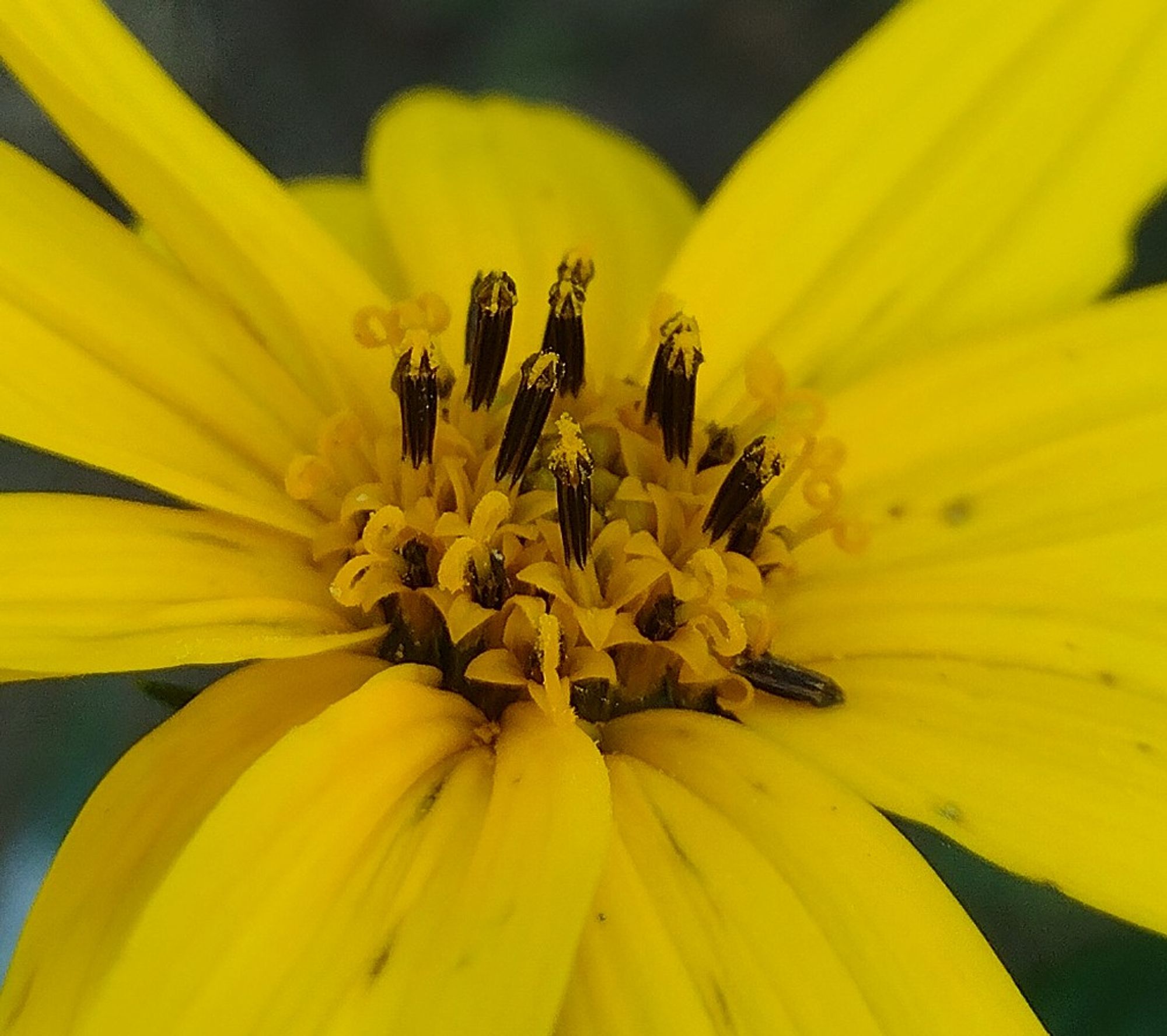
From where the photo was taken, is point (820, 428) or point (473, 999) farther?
point (820, 428)

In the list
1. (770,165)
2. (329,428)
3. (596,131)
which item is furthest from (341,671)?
(596,131)

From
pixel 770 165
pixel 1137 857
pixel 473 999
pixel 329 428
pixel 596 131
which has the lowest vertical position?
pixel 473 999

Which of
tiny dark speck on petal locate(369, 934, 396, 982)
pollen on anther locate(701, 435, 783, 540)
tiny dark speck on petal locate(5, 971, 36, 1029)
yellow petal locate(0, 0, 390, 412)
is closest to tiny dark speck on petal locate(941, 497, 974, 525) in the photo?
pollen on anther locate(701, 435, 783, 540)

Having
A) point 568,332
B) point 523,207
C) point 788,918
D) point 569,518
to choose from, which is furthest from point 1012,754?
point 523,207

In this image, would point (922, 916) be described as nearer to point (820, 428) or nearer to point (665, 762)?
point (665, 762)

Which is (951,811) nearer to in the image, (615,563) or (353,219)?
(615,563)

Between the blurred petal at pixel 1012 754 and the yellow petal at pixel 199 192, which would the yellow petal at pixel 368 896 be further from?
the yellow petal at pixel 199 192
